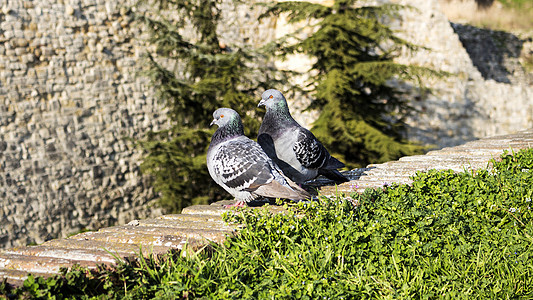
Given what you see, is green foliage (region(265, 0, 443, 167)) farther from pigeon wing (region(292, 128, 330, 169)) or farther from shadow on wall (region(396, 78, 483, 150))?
pigeon wing (region(292, 128, 330, 169))

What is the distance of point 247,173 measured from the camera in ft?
9.92

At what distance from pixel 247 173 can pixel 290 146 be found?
0.59 meters

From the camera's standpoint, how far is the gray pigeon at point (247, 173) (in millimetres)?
2975

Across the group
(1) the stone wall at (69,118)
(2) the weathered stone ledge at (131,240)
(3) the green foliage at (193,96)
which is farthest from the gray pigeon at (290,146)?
(1) the stone wall at (69,118)

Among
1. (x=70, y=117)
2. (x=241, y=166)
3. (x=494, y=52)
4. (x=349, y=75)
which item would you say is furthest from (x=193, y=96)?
(x=494, y=52)

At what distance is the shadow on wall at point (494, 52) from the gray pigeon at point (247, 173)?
1799 cm

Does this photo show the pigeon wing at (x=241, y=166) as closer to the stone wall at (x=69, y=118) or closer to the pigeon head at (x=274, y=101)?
the pigeon head at (x=274, y=101)

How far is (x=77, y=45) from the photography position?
9562mm

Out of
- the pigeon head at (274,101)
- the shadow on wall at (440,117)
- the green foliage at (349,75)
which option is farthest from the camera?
the shadow on wall at (440,117)

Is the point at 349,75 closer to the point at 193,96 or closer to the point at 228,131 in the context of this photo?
the point at 193,96

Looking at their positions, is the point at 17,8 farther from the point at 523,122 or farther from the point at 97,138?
the point at 523,122

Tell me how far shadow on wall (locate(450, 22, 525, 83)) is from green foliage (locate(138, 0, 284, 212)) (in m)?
12.4

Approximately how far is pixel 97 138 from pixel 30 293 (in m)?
8.41

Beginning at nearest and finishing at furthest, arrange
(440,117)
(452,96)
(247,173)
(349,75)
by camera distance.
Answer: (247,173), (349,75), (440,117), (452,96)
